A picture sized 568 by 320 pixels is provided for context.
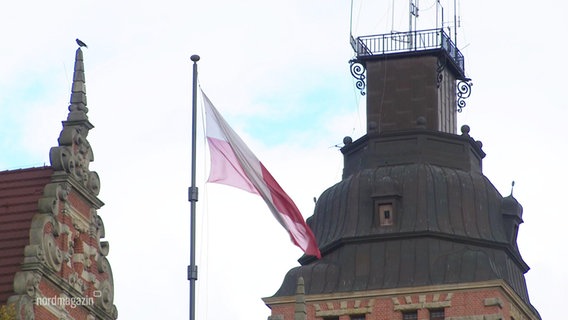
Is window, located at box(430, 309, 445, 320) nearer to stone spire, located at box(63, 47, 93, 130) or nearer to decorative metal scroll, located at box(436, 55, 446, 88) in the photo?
decorative metal scroll, located at box(436, 55, 446, 88)

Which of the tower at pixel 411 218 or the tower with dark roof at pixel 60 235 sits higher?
the tower at pixel 411 218

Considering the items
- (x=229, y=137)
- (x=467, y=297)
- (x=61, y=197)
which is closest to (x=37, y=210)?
(x=61, y=197)

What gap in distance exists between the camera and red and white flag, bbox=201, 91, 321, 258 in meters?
60.6

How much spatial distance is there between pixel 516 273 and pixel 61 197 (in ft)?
133

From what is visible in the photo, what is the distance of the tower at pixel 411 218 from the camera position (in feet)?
318

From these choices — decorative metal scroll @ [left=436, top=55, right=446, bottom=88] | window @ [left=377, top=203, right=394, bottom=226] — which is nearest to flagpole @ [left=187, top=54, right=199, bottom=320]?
window @ [left=377, top=203, right=394, bottom=226]

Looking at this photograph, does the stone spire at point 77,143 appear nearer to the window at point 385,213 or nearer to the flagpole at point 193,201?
the flagpole at point 193,201

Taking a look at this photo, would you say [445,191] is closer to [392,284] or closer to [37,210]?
[392,284]

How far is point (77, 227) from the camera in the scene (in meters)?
63.1

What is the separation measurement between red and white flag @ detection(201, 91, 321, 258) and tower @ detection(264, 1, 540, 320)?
106 ft

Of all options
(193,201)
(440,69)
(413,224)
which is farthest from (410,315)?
(193,201)

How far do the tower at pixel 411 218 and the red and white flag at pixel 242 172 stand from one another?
32.5m

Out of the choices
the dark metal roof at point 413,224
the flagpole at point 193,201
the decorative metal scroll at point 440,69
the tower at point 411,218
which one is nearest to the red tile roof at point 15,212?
the flagpole at point 193,201

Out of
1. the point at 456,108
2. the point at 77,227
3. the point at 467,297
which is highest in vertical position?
the point at 456,108
